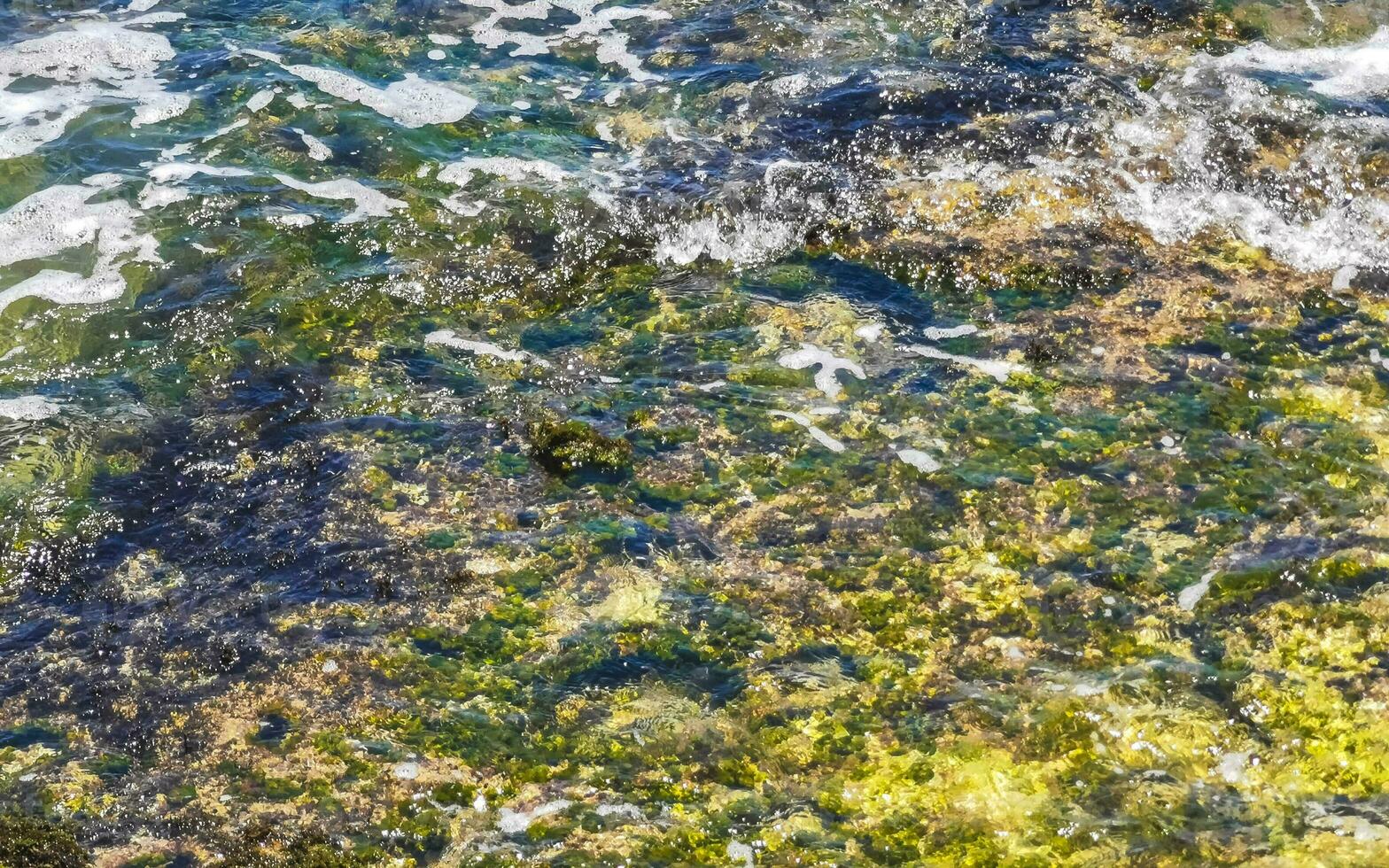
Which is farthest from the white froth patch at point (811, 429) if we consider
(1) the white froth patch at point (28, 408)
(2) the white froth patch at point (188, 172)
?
(2) the white froth patch at point (188, 172)

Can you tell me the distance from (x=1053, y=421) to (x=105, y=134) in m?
9.31

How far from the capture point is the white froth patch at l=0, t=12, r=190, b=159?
10.5 m

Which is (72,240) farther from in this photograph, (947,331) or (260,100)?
(947,331)

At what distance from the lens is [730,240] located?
9.02 m

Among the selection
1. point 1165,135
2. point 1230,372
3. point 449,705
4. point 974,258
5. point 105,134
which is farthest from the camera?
point 105,134

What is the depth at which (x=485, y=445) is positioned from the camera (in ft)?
23.3

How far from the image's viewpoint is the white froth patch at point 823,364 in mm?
7562

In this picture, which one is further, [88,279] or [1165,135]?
[1165,135]

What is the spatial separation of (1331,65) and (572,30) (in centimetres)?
811

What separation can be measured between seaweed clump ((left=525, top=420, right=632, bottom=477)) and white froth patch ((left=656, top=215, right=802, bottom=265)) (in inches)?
95.6

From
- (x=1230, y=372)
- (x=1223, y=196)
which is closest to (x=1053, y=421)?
(x=1230, y=372)

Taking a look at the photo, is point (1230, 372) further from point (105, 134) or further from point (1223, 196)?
point (105, 134)

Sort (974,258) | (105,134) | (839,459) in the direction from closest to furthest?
(839,459) < (974,258) < (105,134)

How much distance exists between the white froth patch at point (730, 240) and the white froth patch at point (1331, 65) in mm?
5105
